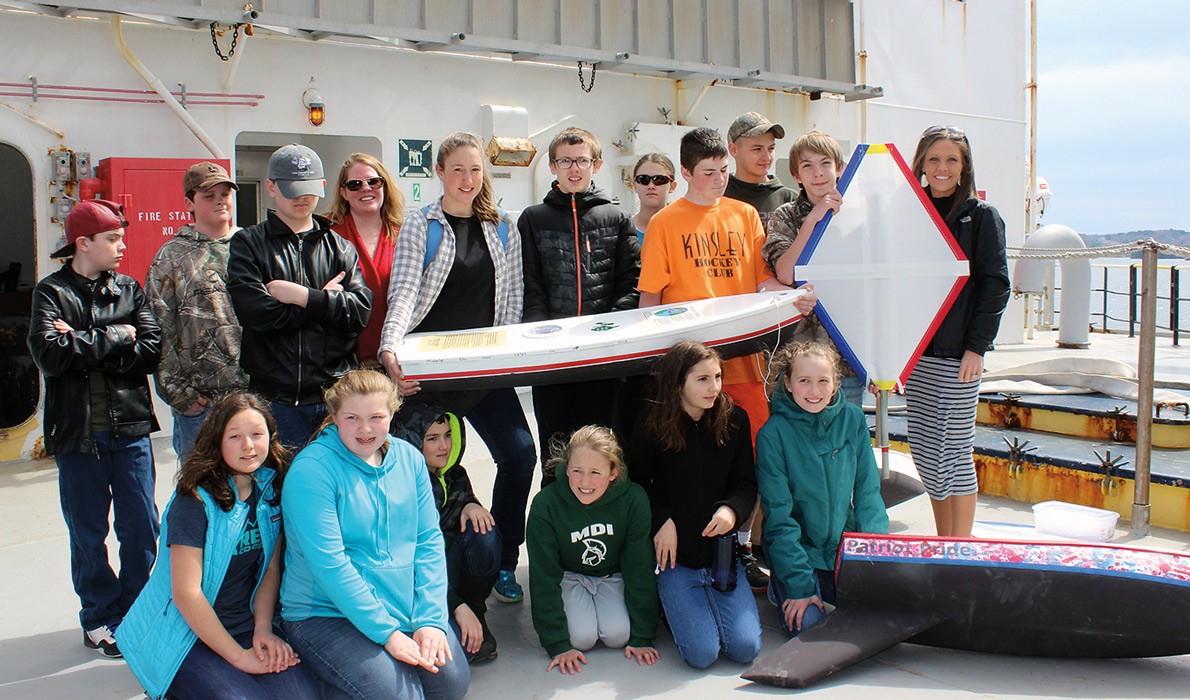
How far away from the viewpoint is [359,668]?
9.37 ft

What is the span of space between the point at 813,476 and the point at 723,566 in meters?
0.49

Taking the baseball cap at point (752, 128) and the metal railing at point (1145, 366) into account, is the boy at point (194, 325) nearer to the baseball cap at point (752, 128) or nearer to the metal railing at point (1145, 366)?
the baseball cap at point (752, 128)

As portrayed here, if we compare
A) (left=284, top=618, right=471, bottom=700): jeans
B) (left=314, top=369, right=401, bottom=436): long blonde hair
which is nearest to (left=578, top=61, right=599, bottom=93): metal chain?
(left=314, top=369, right=401, bottom=436): long blonde hair

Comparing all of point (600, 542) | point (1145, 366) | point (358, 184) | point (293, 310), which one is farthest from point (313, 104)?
point (1145, 366)

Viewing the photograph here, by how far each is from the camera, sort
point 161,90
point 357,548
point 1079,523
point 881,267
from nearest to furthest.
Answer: point 357,548 → point 881,267 → point 1079,523 → point 161,90

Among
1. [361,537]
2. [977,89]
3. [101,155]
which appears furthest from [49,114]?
[977,89]

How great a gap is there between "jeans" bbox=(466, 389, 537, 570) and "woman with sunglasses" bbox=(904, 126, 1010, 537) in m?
1.64

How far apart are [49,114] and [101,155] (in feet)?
1.30

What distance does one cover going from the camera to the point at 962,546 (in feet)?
11.0

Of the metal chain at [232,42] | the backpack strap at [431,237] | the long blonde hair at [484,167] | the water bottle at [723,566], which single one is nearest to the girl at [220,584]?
the backpack strap at [431,237]

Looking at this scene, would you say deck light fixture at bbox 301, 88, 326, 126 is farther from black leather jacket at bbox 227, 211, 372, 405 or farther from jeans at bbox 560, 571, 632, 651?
jeans at bbox 560, 571, 632, 651

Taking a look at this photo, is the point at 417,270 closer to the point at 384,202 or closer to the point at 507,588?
the point at 384,202

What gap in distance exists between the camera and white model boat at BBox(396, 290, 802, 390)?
3.56 metres

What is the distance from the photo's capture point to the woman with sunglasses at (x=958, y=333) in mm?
4000
